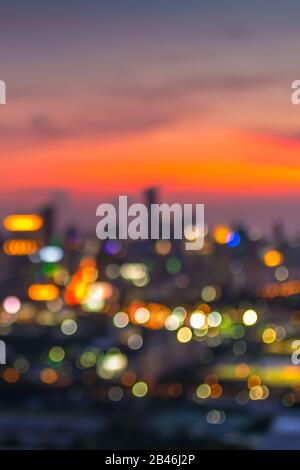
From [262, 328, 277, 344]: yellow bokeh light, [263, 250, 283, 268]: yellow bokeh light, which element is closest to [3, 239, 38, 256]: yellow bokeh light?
[263, 250, 283, 268]: yellow bokeh light

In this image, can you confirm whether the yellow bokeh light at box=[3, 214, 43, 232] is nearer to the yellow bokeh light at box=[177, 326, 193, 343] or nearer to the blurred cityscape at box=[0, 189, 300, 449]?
the blurred cityscape at box=[0, 189, 300, 449]

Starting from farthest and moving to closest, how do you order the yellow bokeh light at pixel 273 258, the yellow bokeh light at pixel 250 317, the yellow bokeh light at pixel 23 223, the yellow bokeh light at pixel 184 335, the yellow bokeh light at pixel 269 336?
1. the yellow bokeh light at pixel 273 258
2. the yellow bokeh light at pixel 23 223
3. the yellow bokeh light at pixel 250 317
4. the yellow bokeh light at pixel 269 336
5. the yellow bokeh light at pixel 184 335

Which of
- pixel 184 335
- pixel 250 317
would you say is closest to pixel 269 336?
pixel 184 335

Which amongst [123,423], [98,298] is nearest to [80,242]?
[98,298]

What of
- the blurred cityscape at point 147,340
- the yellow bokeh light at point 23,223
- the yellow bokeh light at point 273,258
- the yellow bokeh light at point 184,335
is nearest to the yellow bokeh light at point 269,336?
the blurred cityscape at point 147,340

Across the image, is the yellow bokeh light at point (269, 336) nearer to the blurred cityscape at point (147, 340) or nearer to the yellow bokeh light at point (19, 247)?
the blurred cityscape at point (147, 340)

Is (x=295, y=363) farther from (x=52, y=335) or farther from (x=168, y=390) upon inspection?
(x=52, y=335)
